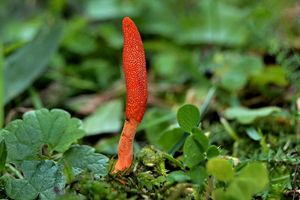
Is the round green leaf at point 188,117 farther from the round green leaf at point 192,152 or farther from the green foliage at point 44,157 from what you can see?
the green foliage at point 44,157

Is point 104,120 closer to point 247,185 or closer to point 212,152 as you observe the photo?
point 212,152

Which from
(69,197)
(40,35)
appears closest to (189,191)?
(69,197)

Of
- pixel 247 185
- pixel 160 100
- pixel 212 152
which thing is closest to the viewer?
pixel 247 185

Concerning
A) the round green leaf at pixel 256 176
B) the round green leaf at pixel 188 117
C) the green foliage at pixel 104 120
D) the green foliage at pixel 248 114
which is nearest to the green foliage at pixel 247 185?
the round green leaf at pixel 256 176

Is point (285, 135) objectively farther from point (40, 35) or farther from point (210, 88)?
point (40, 35)

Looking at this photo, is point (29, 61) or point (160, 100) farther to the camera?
point (160, 100)

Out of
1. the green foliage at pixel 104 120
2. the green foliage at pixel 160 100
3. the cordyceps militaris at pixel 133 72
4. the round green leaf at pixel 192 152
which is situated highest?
the cordyceps militaris at pixel 133 72

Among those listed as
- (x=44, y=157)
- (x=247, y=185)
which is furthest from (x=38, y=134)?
(x=247, y=185)
